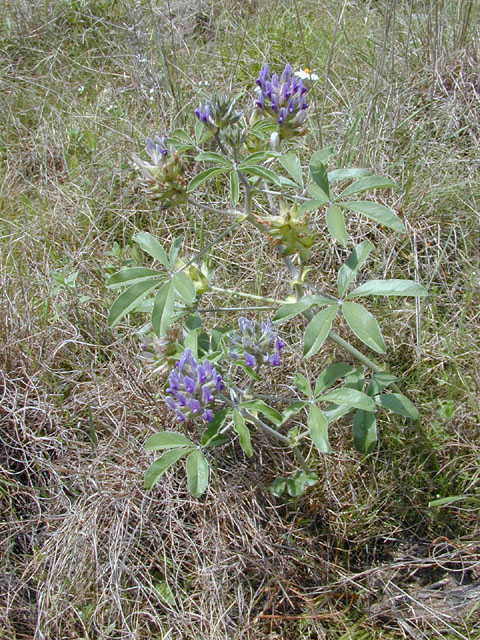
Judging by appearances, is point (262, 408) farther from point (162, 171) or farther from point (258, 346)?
point (162, 171)

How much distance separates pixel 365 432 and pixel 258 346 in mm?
394

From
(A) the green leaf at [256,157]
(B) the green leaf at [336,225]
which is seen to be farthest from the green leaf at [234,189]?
(B) the green leaf at [336,225]

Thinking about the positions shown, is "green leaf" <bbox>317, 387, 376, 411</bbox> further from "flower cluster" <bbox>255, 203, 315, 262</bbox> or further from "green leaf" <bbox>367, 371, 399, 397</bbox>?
"flower cluster" <bbox>255, 203, 315, 262</bbox>

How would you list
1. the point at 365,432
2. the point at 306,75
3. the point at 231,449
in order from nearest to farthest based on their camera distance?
the point at 365,432, the point at 231,449, the point at 306,75

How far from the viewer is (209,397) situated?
4.93ft

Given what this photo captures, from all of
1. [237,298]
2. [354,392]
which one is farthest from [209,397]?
[237,298]

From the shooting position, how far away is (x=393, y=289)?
157cm

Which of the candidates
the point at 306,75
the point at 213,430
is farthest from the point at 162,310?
the point at 306,75

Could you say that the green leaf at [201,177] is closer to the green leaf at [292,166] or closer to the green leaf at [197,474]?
the green leaf at [292,166]

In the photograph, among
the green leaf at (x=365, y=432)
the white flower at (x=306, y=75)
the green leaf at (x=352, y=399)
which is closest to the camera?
the green leaf at (x=352, y=399)

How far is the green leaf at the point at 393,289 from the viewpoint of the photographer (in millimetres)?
1521

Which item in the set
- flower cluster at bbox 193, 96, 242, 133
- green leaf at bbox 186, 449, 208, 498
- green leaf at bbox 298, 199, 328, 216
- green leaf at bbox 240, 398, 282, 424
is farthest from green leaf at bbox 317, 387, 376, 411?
flower cluster at bbox 193, 96, 242, 133

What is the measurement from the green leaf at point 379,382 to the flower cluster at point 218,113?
0.80 m

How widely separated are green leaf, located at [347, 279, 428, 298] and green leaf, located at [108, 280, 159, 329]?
1.70ft
